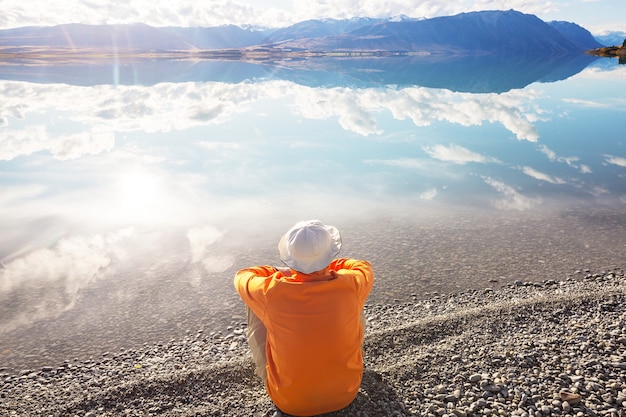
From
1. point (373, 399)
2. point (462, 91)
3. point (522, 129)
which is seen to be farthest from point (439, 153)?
point (462, 91)

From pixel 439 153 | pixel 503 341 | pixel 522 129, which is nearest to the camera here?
pixel 503 341

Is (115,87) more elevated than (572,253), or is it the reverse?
(115,87)

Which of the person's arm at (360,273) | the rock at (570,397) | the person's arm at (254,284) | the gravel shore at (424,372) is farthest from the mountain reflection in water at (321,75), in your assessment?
the person's arm at (254,284)

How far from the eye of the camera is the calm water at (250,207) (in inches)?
375

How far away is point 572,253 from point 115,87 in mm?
55179

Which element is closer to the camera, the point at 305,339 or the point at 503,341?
the point at 305,339

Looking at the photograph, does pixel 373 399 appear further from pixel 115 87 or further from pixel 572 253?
pixel 115 87

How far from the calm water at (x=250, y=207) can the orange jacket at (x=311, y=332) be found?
395 centimetres

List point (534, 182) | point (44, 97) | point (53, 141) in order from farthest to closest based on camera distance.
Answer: point (44, 97), point (53, 141), point (534, 182)

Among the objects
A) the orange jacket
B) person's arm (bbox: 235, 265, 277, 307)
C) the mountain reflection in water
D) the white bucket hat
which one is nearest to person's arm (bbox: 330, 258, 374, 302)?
the orange jacket

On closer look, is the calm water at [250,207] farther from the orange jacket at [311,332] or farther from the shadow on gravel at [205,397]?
the orange jacket at [311,332]

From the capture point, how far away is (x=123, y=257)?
446 inches

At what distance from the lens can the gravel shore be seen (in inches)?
230

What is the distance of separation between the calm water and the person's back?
3947 millimetres
